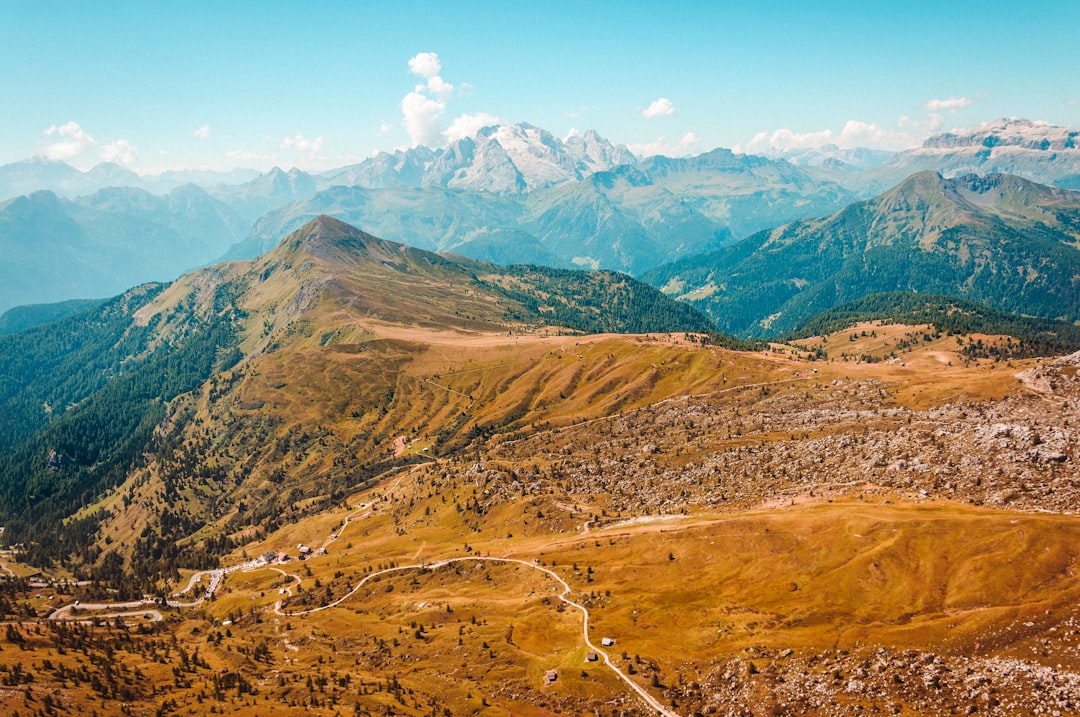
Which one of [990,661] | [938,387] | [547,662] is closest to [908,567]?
[990,661]

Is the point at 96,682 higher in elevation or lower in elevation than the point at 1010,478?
lower

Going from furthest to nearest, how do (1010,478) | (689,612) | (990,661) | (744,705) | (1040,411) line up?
(1040,411), (1010,478), (689,612), (744,705), (990,661)

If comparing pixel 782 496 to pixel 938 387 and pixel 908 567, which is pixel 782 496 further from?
pixel 938 387

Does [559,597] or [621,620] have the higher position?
[621,620]

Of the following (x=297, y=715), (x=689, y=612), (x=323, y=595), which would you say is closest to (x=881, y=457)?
(x=689, y=612)

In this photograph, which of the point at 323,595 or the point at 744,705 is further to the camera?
the point at 323,595

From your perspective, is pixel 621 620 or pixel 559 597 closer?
pixel 621 620

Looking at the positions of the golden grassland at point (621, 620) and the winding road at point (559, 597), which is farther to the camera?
the golden grassland at point (621, 620)

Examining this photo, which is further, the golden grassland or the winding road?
the golden grassland

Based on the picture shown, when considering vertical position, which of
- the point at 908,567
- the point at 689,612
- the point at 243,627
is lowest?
the point at 243,627

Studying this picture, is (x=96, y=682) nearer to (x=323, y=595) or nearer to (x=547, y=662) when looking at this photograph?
(x=323, y=595)

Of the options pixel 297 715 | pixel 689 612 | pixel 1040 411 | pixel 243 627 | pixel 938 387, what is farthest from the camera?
pixel 938 387
